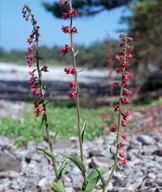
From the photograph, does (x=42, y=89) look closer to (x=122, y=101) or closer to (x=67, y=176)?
(x=122, y=101)

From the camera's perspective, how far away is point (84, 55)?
68.2m

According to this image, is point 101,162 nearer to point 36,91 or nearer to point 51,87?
point 36,91

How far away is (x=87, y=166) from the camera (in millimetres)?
6020

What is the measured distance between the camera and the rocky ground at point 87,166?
4938 millimetres

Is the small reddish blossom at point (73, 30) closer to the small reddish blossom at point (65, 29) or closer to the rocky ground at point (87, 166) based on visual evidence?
the small reddish blossom at point (65, 29)

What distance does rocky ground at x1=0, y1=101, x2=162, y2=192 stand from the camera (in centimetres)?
494

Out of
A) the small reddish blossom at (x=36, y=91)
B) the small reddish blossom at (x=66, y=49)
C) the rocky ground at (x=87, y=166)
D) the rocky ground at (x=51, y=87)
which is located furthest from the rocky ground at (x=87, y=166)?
the rocky ground at (x=51, y=87)

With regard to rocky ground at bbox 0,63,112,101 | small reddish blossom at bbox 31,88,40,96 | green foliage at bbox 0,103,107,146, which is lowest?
rocky ground at bbox 0,63,112,101

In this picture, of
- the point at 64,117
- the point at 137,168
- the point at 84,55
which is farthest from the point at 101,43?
the point at 137,168

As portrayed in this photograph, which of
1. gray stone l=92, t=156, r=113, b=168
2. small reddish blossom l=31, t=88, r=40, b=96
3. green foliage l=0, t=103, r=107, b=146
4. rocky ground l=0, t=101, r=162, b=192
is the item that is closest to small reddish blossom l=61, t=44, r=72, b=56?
small reddish blossom l=31, t=88, r=40, b=96

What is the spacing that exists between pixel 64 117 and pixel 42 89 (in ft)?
25.2

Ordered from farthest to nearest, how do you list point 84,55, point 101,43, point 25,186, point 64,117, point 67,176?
point 101,43 → point 84,55 → point 64,117 → point 67,176 → point 25,186

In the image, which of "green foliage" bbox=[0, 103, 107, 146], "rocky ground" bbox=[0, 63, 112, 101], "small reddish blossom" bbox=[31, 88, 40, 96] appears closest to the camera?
"small reddish blossom" bbox=[31, 88, 40, 96]

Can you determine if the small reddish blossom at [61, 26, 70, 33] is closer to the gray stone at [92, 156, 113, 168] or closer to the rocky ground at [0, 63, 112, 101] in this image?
the gray stone at [92, 156, 113, 168]
